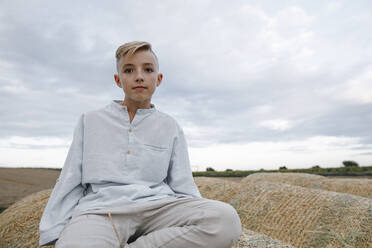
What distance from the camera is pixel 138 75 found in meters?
1.96

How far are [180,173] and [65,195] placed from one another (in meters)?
0.70

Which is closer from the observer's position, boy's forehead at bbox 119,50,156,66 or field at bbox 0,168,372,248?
boy's forehead at bbox 119,50,156,66

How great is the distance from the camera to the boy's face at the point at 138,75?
1.97 m

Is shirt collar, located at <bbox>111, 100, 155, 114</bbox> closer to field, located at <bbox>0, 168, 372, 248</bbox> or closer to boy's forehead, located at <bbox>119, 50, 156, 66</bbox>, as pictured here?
boy's forehead, located at <bbox>119, 50, 156, 66</bbox>

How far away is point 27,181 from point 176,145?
6.31 metres

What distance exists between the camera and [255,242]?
2215 millimetres

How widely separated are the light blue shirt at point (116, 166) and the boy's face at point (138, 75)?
12cm

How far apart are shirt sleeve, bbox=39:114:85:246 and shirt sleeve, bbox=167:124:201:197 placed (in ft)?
1.84

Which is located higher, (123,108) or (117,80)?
(117,80)

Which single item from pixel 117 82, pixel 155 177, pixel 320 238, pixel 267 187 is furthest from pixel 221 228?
pixel 267 187

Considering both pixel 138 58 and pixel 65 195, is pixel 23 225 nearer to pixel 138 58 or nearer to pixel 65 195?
pixel 65 195

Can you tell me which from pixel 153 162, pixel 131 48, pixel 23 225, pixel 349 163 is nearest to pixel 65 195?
pixel 153 162

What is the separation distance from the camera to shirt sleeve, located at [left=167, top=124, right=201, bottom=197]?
6.79 feet

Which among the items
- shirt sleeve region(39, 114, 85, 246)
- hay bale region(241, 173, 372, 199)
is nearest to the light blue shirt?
shirt sleeve region(39, 114, 85, 246)
